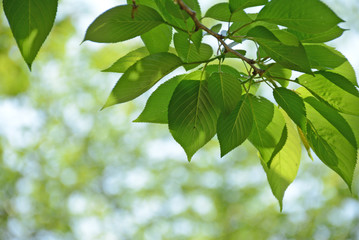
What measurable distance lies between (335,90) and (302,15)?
0.33ft

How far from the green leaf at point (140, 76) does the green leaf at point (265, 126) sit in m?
0.10

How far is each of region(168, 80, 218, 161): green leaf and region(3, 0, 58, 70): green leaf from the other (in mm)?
144

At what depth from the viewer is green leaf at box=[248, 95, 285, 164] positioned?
0.46 meters

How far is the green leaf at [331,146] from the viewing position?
456 millimetres

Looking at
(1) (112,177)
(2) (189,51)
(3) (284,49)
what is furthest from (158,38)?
(1) (112,177)

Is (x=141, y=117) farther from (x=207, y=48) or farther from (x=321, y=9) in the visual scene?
(x=321, y=9)

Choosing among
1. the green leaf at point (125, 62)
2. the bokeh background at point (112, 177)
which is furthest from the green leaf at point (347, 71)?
the bokeh background at point (112, 177)

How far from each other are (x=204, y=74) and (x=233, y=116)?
0.20 ft

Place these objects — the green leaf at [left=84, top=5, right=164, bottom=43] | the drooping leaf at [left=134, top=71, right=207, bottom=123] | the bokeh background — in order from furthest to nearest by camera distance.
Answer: the bokeh background, the drooping leaf at [left=134, top=71, right=207, bottom=123], the green leaf at [left=84, top=5, right=164, bottom=43]

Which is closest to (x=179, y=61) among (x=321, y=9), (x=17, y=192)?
(x=321, y=9)

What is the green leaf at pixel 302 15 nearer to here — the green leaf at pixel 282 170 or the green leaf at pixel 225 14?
the green leaf at pixel 225 14

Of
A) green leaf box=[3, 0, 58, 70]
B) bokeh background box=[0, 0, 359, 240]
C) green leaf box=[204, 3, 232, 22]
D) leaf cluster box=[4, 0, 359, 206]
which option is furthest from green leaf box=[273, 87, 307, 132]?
bokeh background box=[0, 0, 359, 240]

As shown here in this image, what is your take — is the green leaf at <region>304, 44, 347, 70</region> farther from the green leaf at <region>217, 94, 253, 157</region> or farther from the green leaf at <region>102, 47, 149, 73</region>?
the green leaf at <region>102, 47, 149, 73</region>

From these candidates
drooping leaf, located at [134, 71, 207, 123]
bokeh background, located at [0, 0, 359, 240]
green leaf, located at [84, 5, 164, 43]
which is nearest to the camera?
green leaf, located at [84, 5, 164, 43]
